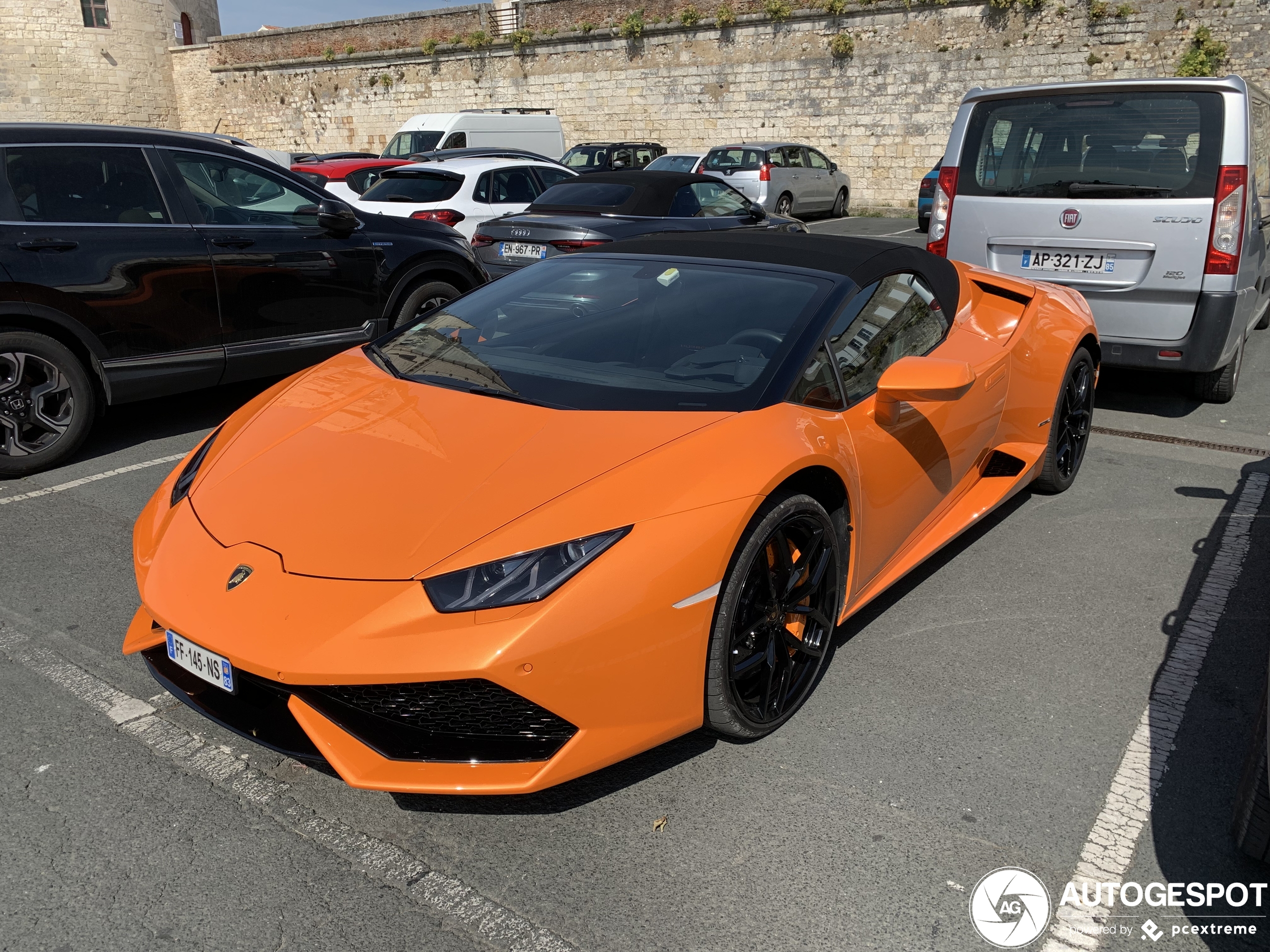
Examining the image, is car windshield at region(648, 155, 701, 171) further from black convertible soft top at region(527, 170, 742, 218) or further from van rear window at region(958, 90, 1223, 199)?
van rear window at region(958, 90, 1223, 199)

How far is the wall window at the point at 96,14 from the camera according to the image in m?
36.5

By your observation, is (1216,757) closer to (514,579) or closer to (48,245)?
(514,579)

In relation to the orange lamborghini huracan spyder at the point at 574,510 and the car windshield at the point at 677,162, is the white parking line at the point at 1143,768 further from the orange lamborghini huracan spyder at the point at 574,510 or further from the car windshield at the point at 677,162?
the car windshield at the point at 677,162

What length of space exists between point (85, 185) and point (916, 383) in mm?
4562

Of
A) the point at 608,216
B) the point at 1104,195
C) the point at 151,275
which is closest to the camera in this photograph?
the point at 151,275

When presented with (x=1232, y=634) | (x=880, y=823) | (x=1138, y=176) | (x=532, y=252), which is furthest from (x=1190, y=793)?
(x=532, y=252)

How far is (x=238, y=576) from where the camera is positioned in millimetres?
2398

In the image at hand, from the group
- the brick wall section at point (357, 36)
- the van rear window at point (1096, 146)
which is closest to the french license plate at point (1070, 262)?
the van rear window at point (1096, 146)

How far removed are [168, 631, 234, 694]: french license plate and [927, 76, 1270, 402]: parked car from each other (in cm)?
530

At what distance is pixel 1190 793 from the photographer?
2.58 m

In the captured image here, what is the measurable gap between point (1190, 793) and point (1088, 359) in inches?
110

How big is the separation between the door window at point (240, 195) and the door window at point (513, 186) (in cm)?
517

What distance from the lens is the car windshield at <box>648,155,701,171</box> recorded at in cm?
1856

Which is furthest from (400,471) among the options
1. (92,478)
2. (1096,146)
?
(1096,146)
